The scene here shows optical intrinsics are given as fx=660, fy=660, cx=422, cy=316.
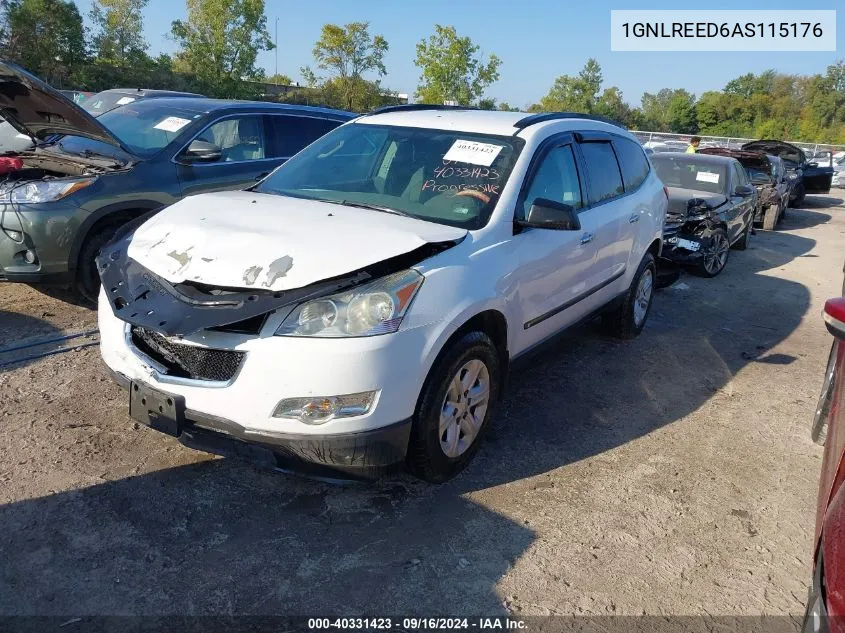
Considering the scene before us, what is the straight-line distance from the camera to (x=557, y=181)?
4.17m

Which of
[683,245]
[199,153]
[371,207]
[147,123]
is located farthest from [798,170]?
[371,207]

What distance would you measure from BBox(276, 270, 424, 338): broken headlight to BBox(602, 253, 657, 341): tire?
3134 mm

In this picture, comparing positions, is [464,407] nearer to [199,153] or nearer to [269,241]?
[269,241]

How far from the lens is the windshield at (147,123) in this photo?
5809 millimetres

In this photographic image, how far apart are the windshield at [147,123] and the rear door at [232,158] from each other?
22 centimetres

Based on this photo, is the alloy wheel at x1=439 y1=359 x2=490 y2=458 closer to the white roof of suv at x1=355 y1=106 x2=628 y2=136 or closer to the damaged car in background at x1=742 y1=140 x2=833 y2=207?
the white roof of suv at x1=355 y1=106 x2=628 y2=136

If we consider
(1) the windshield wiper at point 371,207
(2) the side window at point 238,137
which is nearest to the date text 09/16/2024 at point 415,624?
(1) the windshield wiper at point 371,207

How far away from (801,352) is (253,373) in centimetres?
531

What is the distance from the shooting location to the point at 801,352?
237 inches

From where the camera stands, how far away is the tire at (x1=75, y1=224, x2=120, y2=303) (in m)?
5.17

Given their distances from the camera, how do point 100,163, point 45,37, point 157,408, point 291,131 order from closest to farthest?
point 157,408 → point 100,163 → point 291,131 → point 45,37

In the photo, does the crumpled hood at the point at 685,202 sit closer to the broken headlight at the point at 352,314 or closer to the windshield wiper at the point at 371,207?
the windshield wiper at the point at 371,207

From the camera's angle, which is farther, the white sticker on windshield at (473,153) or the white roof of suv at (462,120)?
the white roof of suv at (462,120)

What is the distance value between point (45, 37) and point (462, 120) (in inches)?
1411
